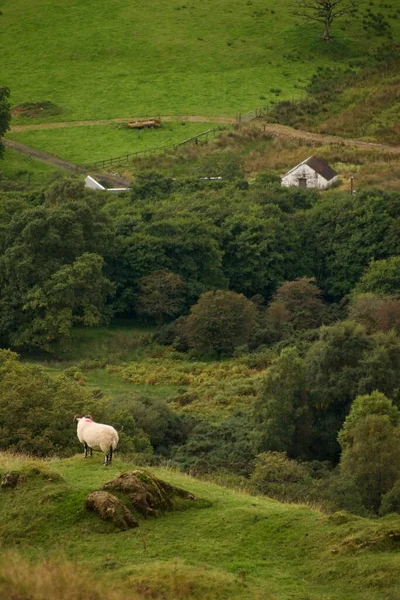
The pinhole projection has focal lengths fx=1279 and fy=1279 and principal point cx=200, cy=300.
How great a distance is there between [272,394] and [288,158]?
57.0m

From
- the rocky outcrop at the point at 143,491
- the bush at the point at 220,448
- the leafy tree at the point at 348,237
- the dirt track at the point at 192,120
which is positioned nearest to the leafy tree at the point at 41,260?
the leafy tree at the point at 348,237

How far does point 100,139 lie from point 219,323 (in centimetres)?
4690

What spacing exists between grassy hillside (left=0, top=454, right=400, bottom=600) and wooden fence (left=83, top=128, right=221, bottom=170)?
8365cm

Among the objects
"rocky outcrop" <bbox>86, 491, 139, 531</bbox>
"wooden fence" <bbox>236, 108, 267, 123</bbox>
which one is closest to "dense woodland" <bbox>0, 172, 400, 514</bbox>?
"rocky outcrop" <bbox>86, 491, 139, 531</bbox>

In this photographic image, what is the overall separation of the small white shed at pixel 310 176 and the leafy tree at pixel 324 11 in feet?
132

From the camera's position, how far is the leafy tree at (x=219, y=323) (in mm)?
67812

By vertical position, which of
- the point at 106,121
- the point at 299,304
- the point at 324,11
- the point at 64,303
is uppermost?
the point at 324,11

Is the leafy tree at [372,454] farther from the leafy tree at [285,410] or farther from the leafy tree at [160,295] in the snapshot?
the leafy tree at [160,295]

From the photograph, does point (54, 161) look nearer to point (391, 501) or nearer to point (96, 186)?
point (96, 186)

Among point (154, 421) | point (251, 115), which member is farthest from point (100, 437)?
point (251, 115)

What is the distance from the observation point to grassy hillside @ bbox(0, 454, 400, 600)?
16.9 m

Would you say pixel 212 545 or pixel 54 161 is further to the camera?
pixel 54 161

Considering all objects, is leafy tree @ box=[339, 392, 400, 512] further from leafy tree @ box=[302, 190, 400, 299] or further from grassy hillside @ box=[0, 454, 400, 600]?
leafy tree @ box=[302, 190, 400, 299]

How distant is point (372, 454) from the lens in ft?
119
